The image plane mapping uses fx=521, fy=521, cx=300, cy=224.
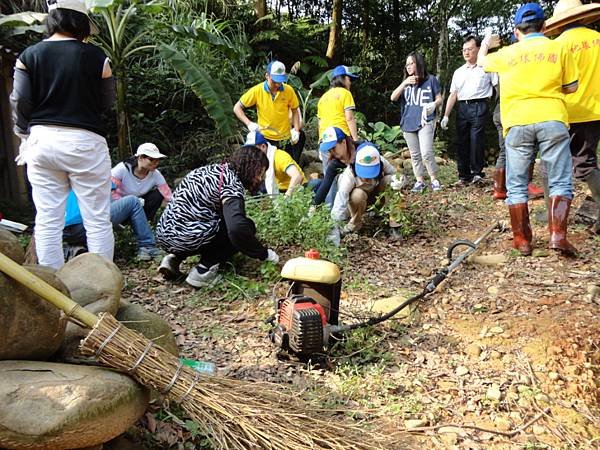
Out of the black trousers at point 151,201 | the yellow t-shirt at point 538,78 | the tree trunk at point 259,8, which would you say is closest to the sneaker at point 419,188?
the yellow t-shirt at point 538,78

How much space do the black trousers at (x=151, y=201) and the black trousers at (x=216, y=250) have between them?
1381 millimetres

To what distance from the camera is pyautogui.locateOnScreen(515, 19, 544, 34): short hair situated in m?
4.27

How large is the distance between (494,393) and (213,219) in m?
2.48

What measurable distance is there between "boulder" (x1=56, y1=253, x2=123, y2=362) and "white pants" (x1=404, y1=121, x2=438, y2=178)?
202 inches

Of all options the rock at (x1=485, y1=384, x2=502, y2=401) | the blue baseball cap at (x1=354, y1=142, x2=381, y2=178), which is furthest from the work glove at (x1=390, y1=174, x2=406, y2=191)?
the rock at (x1=485, y1=384, x2=502, y2=401)

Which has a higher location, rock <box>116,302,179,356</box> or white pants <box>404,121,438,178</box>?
white pants <box>404,121,438,178</box>

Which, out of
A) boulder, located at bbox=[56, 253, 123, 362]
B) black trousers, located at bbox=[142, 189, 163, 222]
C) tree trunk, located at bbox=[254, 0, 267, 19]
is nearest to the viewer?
boulder, located at bbox=[56, 253, 123, 362]

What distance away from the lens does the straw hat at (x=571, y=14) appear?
4.43m

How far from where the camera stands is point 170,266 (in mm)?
4473

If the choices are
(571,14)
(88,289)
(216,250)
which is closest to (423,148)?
→ (571,14)

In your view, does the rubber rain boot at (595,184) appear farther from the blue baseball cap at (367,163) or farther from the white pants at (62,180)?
the white pants at (62,180)

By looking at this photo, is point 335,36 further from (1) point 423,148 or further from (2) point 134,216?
(2) point 134,216

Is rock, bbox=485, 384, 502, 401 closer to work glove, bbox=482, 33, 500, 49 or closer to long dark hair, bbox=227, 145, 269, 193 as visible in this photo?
long dark hair, bbox=227, 145, 269, 193

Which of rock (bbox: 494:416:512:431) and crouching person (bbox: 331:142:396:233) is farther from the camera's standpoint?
crouching person (bbox: 331:142:396:233)
